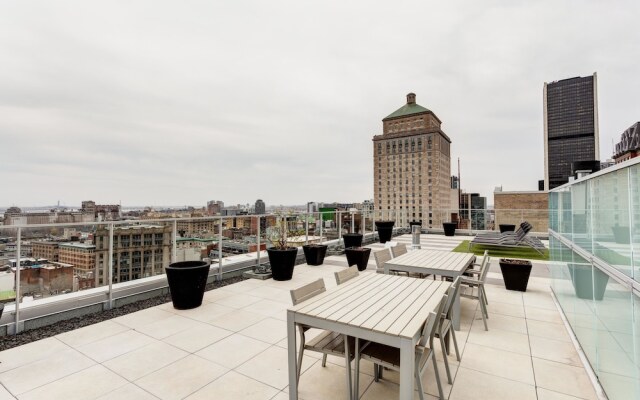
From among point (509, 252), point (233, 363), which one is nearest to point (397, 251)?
point (233, 363)

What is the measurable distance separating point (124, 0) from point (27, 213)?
5.23m

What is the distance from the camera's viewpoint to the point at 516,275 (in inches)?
189

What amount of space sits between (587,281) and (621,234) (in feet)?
3.80

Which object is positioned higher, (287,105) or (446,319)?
(287,105)

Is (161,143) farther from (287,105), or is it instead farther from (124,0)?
→ (124,0)

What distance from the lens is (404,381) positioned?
1.54 metres

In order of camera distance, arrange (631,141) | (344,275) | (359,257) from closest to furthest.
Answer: (344,275)
(359,257)
(631,141)

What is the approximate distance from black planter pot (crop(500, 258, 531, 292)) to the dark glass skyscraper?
89.1 metres

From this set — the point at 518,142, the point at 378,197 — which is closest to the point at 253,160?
the point at 518,142

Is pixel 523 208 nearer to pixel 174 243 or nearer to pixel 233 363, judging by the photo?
pixel 174 243

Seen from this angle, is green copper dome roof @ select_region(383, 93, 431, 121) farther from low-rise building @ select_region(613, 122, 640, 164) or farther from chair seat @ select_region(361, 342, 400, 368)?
chair seat @ select_region(361, 342, 400, 368)

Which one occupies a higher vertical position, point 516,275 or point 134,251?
point 134,251

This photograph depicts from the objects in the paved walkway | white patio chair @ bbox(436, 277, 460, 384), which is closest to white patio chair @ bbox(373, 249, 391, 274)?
the paved walkway

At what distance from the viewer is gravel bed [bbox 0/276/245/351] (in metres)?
2.97
